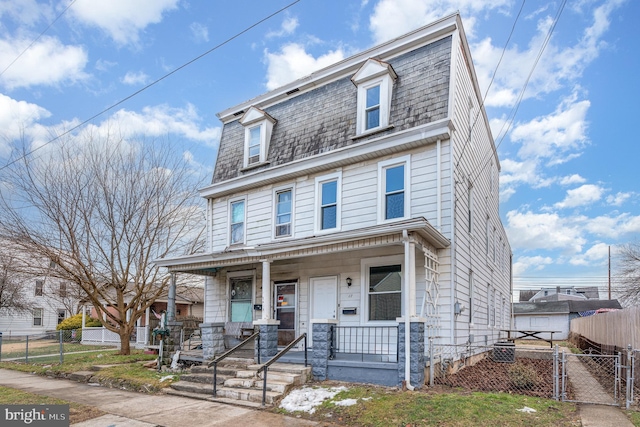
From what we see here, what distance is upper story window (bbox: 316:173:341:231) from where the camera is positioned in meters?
11.7

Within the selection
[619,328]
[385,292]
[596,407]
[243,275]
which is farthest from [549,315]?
[596,407]

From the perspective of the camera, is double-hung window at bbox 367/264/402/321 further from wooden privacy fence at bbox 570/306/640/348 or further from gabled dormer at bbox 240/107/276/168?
gabled dormer at bbox 240/107/276/168

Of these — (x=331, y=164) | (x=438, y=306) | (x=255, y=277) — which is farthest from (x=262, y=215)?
(x=438, y=306)

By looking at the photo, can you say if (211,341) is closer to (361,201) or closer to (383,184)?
(361,201)

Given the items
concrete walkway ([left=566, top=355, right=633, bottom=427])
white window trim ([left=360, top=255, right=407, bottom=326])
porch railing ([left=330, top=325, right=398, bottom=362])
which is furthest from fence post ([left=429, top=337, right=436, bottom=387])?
concrete walkway ([left=566, top=355, right=633, bottom=427])

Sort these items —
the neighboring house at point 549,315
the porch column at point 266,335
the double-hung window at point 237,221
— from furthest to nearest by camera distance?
the neighboring house at point 549,315, the double-hung window at point 237,221, the porch column at point 266,335

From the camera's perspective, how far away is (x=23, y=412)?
7.66m

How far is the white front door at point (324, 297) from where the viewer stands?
11.2 metres

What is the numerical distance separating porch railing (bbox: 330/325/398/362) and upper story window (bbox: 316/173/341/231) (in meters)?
2.74

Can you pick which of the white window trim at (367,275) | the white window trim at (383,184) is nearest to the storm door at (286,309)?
the white window trim at (367,275)

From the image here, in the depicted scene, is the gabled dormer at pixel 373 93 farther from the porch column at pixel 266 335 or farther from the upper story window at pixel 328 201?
the porch column at pixel 266 335

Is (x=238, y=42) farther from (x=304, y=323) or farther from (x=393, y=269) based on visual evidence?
(x=304, y=323)

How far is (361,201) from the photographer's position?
11227mm

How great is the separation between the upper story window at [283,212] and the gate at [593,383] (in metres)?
7.40
